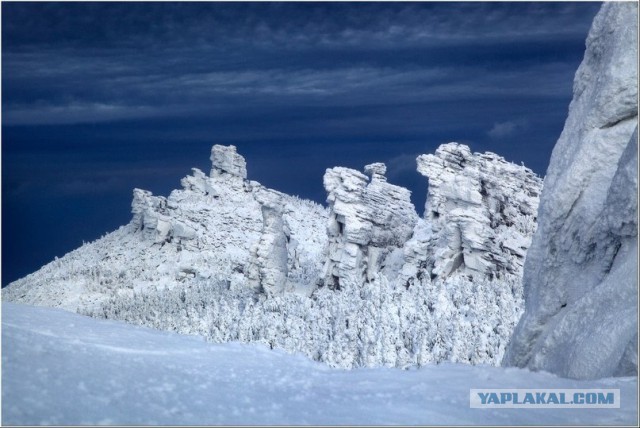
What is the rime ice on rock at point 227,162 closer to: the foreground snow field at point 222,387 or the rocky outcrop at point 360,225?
the rocky outcrop at point 360,225

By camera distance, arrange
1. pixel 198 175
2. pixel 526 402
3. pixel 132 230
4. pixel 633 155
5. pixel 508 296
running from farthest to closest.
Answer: pixel 198 175
pixel 132 230
pixel 508 296
pixel 633 155
pixel 526 402

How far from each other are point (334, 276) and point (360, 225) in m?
5.92

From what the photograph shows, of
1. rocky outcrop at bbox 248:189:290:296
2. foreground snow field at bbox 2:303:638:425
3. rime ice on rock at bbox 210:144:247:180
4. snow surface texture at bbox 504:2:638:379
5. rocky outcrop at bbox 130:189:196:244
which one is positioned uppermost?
rime ice on rock at bbox 210:144:247:180

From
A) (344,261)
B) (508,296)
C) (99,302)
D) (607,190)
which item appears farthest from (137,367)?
(99,302)

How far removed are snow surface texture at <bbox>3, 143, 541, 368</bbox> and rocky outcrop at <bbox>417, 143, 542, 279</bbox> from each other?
0.56 ft

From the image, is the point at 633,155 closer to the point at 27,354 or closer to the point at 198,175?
the point at 27,354

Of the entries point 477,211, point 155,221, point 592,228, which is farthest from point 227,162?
point 592,228

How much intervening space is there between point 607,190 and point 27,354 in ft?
43.0

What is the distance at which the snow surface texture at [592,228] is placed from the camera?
14.5 metres

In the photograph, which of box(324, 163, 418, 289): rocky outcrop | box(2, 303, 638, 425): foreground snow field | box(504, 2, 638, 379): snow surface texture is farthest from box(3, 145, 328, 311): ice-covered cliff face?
box(2, 303, 638, 425): foreground snow field

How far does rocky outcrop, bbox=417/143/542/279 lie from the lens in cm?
6469

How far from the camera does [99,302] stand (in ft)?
262

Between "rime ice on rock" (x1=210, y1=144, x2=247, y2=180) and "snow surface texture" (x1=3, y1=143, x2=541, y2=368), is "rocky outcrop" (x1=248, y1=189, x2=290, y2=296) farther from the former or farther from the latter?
"rime ice on rock" (x1=210, y1=144, x2=247, y2=180)

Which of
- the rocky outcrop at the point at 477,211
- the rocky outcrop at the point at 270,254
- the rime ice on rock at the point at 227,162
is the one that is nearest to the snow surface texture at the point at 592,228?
the rocky outcrop at the point at 477,211
